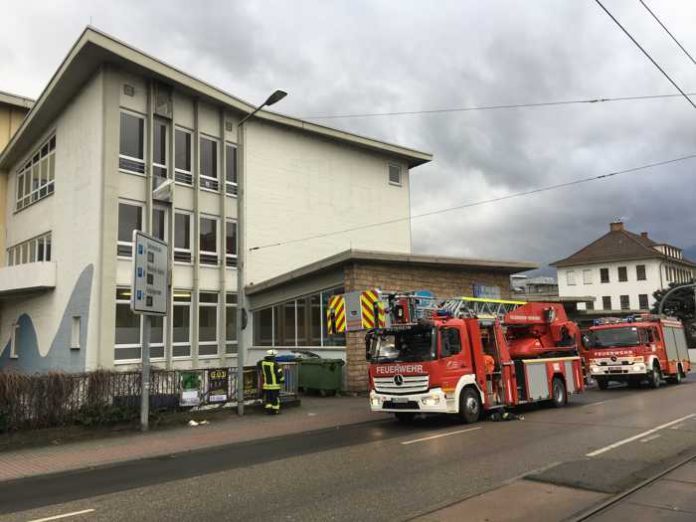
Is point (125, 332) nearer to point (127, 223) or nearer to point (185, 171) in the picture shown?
point (127, 223)

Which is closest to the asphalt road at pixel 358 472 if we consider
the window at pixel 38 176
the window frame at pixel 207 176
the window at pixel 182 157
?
the window at pixel 182 157

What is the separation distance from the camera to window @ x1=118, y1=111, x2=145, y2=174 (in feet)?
74.3

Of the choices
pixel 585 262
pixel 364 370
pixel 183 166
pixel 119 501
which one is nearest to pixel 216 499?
pixel 119 501

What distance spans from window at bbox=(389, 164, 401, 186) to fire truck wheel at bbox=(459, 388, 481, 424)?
20581 mm

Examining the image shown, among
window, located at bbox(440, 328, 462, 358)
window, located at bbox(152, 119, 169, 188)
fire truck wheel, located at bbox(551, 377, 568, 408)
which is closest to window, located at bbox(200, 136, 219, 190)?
window, located at bbox(152, 119, 169, 188)

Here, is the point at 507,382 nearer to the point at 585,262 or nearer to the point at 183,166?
the point at 183,166

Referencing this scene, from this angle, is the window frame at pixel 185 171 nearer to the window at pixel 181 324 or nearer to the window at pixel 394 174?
the window at pixel 181 324

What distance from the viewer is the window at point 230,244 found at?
25500mm

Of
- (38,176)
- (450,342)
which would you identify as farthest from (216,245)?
(450,342)

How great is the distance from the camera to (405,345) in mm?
13672

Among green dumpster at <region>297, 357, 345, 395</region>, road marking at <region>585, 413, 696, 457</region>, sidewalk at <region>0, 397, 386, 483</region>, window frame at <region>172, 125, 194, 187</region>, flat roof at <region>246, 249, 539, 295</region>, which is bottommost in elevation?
road marking at <region>585, 413, 696, 457</region>

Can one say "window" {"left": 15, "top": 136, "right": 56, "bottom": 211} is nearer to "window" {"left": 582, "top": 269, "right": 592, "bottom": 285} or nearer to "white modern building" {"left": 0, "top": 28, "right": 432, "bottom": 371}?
"white modern building" {"left": 0, "top": 28, "right": 432, "bottom": 371}

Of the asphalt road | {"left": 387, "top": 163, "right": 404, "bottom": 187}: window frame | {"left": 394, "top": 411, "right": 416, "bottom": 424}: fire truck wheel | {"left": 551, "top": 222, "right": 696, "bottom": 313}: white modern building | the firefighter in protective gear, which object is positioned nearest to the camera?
the asphalt road

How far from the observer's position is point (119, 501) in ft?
23.4
